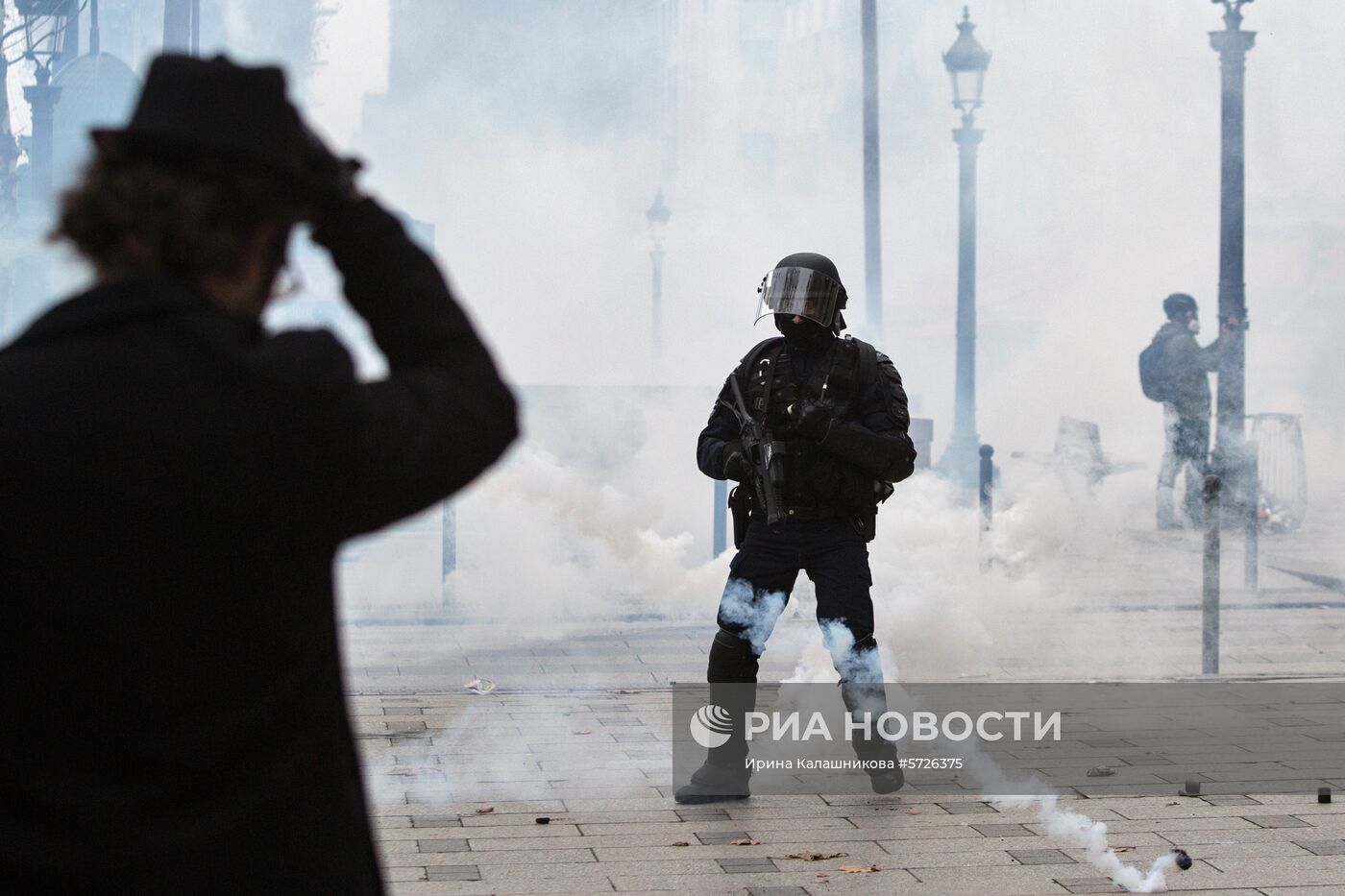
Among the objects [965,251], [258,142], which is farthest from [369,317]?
[965,251]

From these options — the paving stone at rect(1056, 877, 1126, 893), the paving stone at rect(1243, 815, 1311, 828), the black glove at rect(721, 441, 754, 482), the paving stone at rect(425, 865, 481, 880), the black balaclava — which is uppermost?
the black balaclava

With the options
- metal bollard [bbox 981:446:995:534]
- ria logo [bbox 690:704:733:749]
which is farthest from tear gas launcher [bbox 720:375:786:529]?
metal bollard [bbox 981:446:995:534]

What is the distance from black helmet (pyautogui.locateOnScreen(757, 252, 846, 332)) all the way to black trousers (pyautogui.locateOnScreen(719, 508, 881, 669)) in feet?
2.08

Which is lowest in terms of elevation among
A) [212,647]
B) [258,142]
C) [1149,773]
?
[1149,773]

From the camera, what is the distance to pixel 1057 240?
1281 centimetres

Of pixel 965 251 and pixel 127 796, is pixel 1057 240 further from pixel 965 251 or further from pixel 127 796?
pixel 127 796

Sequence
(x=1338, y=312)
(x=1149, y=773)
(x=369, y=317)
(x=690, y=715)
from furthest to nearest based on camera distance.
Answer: (x=1338, y=312), (x=690, y=715), (x=1149, y=773), (x=369, y=317)

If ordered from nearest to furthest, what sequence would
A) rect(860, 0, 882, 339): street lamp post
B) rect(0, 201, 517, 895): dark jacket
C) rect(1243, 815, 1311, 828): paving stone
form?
1. rect(0, 201, 517, 895): dark jacket
2. rect(1243, 815, 1311, 828): paving stone
3. rect(860, 0, 882, 339): street lamp post

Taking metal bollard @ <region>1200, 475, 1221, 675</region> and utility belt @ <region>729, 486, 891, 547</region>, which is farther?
metal bollard @ <region>1200, 475, 1221, 675</region>

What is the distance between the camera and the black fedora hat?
1257 mm

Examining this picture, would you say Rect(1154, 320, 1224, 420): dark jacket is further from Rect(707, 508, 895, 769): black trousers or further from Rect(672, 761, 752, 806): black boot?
Rect(672, 761, 752, 806): black boot

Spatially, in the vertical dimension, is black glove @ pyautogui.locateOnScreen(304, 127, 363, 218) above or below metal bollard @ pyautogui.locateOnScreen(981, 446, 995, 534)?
above

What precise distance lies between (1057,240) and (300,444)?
1213 cm

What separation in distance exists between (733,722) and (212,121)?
3.90 metres
